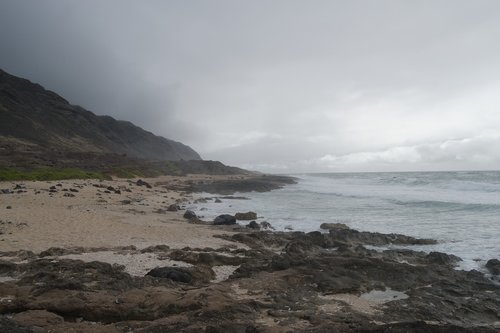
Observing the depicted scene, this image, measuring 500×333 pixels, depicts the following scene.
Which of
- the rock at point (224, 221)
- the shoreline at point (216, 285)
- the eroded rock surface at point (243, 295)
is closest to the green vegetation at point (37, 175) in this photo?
the shoreline at point (216, 285)

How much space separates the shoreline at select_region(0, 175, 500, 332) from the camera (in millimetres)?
5785

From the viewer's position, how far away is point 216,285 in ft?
24.9

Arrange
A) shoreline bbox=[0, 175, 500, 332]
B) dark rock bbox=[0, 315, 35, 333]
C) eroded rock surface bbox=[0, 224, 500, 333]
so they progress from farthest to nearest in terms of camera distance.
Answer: shoreline bbox=[0, 175, 500, 332] → eroded rock surface bbox=[0, 224, 500, 333] → dark rock bbox=[0, 315, 35, 333]

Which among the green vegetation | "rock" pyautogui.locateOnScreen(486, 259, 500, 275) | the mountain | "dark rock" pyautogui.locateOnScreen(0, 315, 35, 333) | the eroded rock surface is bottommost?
"rock" pyautogui.locateOnScreen(486, 259, 500, 275)

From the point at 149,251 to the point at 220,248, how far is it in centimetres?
242

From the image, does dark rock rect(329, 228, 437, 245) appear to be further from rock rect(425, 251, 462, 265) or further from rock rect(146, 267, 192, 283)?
rock rect(146, 267, 192, 283)

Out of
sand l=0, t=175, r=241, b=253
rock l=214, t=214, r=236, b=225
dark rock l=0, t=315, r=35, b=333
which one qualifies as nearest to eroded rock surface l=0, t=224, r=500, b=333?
dark rock l=0, t=315, r=35, b=333

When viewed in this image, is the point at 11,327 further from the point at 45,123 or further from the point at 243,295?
the point at 45,123

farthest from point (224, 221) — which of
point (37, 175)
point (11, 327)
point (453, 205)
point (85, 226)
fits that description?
point (37, 175)

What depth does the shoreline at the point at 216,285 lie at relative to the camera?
5.79m

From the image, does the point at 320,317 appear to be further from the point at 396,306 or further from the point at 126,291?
the point at 126,291

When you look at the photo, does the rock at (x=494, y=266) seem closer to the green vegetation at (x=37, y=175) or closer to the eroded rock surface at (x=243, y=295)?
the eroded rock surface at (x=243, y=295)

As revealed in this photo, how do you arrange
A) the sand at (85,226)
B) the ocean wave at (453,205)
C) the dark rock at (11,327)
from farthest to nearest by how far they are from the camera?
the ocean wave at (453,205) < the sand at (85,226) < the dark rock at (11,327)

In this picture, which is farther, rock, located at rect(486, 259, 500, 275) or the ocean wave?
the ocean wave
